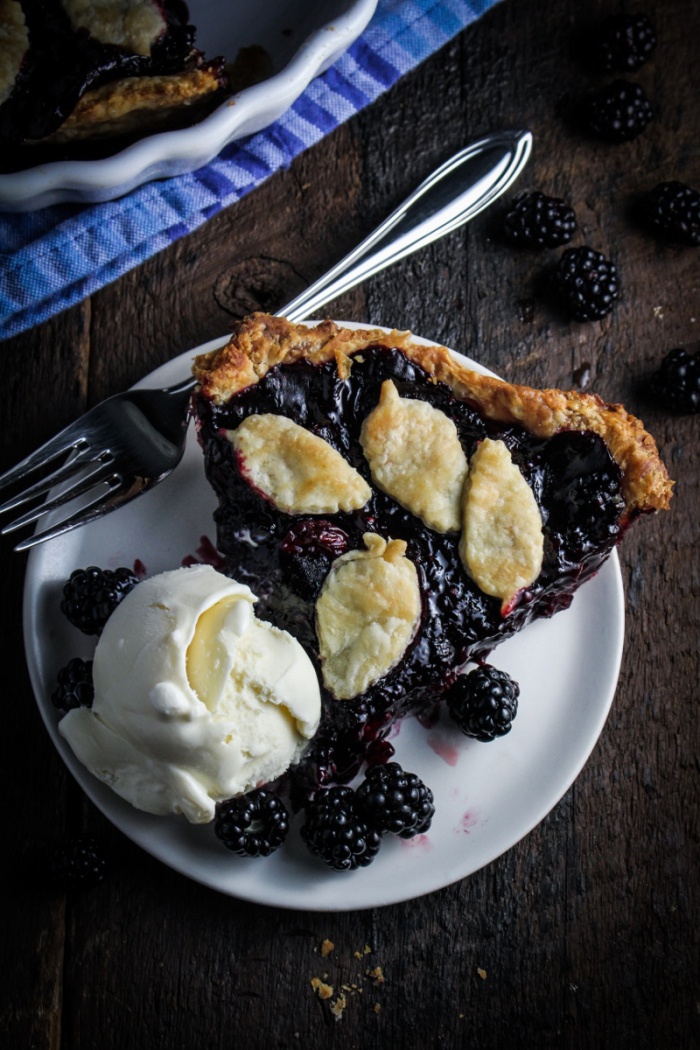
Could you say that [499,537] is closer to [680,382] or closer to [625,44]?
[680,382]

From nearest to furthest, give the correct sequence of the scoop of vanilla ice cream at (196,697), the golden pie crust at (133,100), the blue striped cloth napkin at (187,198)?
the scoop of vanilla ice cream at (196,697) < the golden pie crust at (133,100) < the blue striped cloth napkin at (187,198)

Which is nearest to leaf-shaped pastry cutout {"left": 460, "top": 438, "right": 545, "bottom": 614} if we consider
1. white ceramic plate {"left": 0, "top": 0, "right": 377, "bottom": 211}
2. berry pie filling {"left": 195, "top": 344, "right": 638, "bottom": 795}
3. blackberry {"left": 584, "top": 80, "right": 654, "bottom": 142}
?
berry pie filling {"left": 195, "top": 344, "right": 638, "bottom": 795}

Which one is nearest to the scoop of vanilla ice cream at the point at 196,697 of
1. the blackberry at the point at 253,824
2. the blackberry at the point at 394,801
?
the blackberry at the point at 253,824

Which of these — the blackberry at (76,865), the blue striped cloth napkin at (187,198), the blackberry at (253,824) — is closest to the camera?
the blackberry at (253,824)

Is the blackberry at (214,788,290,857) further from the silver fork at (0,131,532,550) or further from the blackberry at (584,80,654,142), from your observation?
the blackberry at (584,80,654,142)

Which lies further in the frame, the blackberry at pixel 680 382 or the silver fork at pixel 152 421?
the blackberry at pixel 680 382

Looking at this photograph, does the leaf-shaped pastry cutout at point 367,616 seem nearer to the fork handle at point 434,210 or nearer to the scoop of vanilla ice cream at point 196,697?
the scoop of vanilla ice cream at point 196,697

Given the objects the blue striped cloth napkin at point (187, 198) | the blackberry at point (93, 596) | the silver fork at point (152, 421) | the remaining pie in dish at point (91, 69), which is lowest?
the blackberry at point (93, 596)
